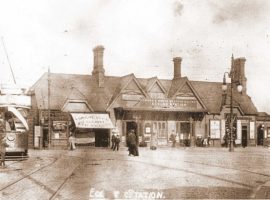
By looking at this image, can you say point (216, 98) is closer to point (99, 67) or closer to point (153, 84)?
point (153, 84)

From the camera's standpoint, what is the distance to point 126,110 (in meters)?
37.3

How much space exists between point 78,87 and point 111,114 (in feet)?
12.1

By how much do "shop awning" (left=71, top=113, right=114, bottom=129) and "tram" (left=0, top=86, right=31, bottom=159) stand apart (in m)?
15.6

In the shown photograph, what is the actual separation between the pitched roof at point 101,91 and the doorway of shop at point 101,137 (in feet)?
5.36

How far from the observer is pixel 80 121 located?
35094mm

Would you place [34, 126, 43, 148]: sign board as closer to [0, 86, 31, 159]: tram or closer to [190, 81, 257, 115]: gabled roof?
[190, 81, 257, 115]: gabled roof

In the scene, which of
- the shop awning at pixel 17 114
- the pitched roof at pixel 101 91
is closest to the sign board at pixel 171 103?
the pitched roof at pixel 101 91

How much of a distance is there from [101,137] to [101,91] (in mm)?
4148

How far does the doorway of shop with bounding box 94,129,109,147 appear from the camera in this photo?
36938mm

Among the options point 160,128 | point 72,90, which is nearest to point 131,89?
point 160,128

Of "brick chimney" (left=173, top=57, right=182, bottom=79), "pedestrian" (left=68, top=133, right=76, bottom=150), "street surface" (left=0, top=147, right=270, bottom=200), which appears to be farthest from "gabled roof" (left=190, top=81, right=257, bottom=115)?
"street surface" (left=0, top=147, right=270, bottom=200)

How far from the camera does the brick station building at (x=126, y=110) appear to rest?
117 ft

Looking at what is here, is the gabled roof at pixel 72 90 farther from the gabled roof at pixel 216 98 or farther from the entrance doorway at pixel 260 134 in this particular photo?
the entrance doorway at pixel 260 134

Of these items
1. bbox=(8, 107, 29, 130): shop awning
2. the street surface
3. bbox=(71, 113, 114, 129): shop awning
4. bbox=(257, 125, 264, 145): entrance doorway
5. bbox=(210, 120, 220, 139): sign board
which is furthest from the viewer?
bbox=(257, 125, 264, 145): entrance doorway
